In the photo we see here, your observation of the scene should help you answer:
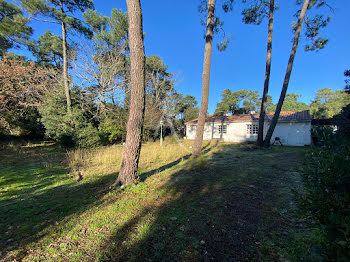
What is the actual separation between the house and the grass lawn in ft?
38.3

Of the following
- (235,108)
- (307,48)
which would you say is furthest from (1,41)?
(235,108)

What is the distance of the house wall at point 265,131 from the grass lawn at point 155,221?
11.7m

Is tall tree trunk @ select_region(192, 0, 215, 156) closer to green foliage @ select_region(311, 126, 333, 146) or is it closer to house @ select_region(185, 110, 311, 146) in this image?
green foliage @ select_region(311, 126, 333, 146)

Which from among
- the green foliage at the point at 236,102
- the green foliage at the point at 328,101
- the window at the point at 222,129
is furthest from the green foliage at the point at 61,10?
the green foliage at the point at 328,101

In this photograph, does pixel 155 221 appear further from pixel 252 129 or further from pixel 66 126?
pixel 252 129

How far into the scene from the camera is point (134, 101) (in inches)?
140

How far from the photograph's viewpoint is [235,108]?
31734 mm

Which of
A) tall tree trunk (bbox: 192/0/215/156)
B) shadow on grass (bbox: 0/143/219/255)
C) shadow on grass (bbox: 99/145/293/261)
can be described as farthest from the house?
shadow on grass (bbox: 0/143/219/255)

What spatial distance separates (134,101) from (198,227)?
2.96 m

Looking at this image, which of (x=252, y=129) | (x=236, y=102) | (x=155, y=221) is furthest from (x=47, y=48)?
(x=236, y=102)

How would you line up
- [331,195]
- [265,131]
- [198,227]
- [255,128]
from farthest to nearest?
[255,128]
[265,131]
[198,227]
[331,195]

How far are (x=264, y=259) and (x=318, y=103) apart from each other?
169 feet

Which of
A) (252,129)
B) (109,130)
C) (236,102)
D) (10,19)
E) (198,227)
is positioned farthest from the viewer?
(236,102)

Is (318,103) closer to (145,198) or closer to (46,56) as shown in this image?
(145,198)
